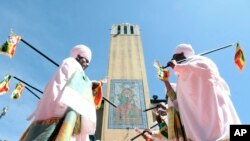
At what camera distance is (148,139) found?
3941 mm

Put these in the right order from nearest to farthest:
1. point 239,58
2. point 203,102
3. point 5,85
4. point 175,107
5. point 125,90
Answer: point 203,102
point 175,107
point 239,58
point 5,85
point 125,90

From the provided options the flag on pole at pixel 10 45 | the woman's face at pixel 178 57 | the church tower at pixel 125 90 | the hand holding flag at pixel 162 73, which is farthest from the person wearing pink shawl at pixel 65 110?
the church tower at pixel 125 90

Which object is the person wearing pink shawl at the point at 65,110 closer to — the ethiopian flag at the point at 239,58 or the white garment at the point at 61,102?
the white garment at the point at 61,102

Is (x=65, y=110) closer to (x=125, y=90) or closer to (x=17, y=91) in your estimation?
(x=17, y=91)

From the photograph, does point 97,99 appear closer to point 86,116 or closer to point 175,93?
point 86,116

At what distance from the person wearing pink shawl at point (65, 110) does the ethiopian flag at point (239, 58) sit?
3123 mm

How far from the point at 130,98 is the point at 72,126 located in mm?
7857

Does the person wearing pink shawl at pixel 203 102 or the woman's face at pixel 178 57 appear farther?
the woman's face at pixel 178 57

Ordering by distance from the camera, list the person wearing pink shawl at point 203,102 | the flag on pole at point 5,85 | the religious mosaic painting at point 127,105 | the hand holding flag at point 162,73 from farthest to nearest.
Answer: the religious mosaic painting at point 127,105, the flag on pole at point 5,85, the hand holding flag at point 162,73, the person wearing pink shawl at point 203,102

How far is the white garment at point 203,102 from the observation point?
190cm

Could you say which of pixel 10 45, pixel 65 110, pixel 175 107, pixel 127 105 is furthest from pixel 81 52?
pixel 127 105

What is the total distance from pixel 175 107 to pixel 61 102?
2.99 ft

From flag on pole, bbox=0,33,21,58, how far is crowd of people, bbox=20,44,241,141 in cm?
230

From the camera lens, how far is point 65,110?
2123mm
